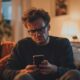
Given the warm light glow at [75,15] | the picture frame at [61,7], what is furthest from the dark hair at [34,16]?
the picture frame at [61,7]

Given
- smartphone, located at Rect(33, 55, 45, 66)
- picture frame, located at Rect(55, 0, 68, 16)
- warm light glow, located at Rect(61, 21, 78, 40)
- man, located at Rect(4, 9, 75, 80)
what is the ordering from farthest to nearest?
picture frame, located at Rect(55, 0, 68, 16)
warm light glow, located at Rect(61, 21, 78, 40)
man, located at Rect(4, 9, 75, 80)
smartphone, located at Rect(33, 55, 45, 66)

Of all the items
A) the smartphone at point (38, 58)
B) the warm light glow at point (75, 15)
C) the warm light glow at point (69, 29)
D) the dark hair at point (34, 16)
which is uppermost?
the dark hair at point (34, 16)

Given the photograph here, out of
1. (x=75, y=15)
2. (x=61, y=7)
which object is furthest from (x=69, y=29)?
(x=61, y=7)

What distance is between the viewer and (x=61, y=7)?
16.6 feet

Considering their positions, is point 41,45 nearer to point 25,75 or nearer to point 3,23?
point 25,75

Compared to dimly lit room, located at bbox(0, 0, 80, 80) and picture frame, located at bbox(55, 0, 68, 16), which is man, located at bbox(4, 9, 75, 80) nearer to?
dimly lit room, located at bbox(0, 0, 80, 80)

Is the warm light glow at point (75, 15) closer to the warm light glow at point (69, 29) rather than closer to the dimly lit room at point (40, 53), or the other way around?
the warm light glow at point (69, 29)

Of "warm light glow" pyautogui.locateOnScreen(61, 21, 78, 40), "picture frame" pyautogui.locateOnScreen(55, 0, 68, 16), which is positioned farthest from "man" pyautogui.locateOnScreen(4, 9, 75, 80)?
"picture frame" pyautogui.locateOnScreen(55, 0, 68, 16)

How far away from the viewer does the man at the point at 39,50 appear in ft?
6.39

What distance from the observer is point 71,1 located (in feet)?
16.4

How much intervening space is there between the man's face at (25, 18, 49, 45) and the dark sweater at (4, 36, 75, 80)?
0.06 m

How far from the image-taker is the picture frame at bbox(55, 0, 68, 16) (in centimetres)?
504

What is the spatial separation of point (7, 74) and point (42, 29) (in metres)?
0.41

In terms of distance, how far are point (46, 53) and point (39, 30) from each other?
0.18m
